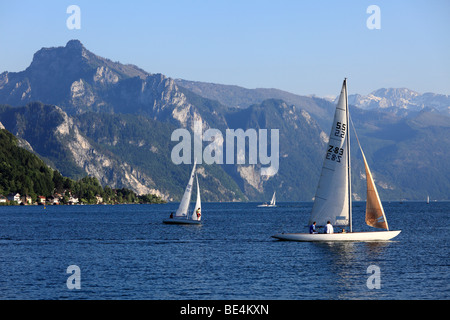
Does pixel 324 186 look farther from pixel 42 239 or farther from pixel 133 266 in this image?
pixel 42 239

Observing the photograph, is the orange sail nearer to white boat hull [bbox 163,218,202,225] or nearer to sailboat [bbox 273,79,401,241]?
sailboat [bbox 273,79,401,241]

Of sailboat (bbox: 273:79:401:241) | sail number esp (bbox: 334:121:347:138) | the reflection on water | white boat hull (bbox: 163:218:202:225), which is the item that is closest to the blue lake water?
the reflection on water

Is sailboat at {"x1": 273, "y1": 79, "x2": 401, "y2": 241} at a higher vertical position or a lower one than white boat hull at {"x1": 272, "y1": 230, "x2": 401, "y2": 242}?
higher

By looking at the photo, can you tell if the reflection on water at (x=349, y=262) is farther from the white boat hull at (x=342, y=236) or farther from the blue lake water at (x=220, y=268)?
the white boat hull at (x=342, y=236)

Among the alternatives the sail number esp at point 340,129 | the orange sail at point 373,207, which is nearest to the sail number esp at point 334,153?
the sail number esp at point 340,129

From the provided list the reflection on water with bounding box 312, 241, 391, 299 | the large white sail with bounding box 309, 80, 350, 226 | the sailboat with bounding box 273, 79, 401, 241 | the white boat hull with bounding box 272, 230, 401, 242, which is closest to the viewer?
the reflection on water with bounding box 312, 241, 391, 299

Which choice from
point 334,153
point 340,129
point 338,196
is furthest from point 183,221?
point 340,129

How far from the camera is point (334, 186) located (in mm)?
93875

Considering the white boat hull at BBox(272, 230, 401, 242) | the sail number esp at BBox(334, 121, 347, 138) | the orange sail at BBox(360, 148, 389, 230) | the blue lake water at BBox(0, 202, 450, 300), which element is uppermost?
the sail number esp at BBox(334, 121, 347, 138)

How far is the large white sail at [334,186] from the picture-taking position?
92.1 m

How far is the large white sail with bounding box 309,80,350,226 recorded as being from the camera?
302 ft

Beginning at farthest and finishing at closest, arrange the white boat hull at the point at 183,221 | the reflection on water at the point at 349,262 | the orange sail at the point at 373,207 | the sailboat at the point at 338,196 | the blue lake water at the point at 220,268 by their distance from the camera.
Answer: the white boat hull at the point at 183,221, the orange sail at the point at 373,207, the sailboat at the point at 338,196, the reflection on water at the point at 349,262, the blue lake water at the point at 220,268
